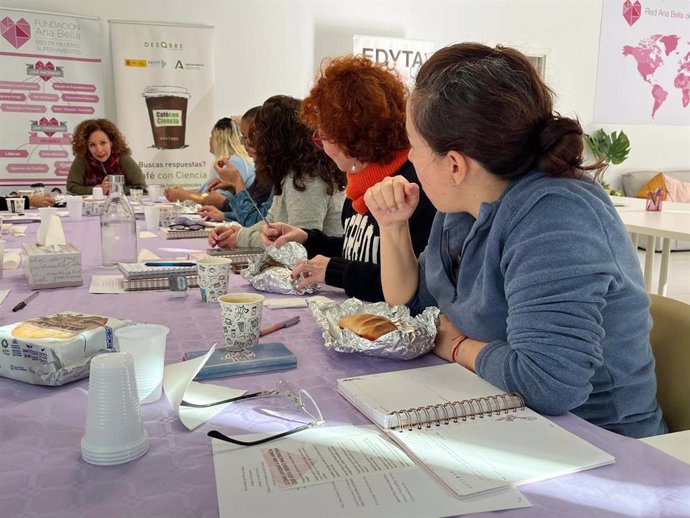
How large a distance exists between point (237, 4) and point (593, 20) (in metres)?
3.79

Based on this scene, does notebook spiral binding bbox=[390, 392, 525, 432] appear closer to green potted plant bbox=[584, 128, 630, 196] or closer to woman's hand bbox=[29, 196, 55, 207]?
woman's hand bbox=[29, 196, 55, 207]

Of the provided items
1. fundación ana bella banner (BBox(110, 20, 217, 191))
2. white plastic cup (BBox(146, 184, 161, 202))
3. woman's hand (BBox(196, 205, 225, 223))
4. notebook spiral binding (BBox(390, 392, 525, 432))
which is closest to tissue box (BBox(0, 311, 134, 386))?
notebook spiral binding (BBox(390, 392, 525, 432))

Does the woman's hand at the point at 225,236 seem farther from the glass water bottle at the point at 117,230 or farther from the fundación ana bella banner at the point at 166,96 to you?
the fundación ana bella banner at the point at 166,96

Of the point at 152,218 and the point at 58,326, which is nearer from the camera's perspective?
the point at 58,326

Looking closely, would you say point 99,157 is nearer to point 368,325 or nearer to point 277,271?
point 277,271

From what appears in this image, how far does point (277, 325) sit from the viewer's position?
1.18m

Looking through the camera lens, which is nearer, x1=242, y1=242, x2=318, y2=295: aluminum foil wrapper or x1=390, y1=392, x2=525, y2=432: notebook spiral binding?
x1=390, y1=392, x2=525, y2=432: notebook spiral binding

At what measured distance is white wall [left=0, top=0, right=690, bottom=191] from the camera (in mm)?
5316

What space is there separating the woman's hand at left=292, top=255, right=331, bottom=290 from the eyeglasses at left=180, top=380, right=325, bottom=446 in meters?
0.56

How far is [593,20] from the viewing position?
655cm

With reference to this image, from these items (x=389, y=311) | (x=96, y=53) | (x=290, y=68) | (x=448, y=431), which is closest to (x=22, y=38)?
(x=96, y=53)

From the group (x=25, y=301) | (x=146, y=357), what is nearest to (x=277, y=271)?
(x=25, y=301)

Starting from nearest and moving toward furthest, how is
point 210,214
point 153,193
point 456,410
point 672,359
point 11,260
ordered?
point 456,410, point 672,359, point 11,260, point 210,214, point 153,193

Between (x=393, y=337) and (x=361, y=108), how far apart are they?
797 millimetres
